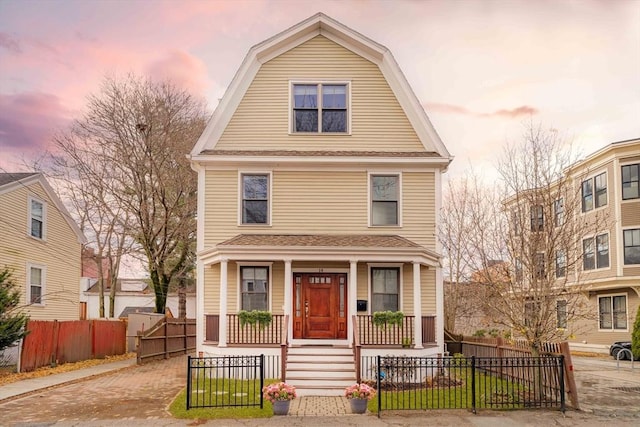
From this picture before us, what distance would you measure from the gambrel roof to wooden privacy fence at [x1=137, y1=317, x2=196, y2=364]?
8766 millimetres

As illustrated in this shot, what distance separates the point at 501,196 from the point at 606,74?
7308 mm

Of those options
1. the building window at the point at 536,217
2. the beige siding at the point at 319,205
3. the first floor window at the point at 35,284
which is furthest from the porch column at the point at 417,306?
the first floor window at the point at 35,284

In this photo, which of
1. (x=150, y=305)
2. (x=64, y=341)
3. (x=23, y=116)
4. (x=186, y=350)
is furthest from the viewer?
(x=150, y=305)

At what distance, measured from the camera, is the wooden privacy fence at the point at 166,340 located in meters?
24.0

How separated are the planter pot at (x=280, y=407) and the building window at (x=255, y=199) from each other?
7896 mm

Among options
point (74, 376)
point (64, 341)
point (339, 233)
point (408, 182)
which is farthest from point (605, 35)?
point (64, 341)

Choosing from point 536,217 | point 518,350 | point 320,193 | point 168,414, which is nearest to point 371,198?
point 320,193

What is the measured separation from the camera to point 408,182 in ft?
65.5

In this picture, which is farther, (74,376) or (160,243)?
(160,243)

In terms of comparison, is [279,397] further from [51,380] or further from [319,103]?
[319,103]

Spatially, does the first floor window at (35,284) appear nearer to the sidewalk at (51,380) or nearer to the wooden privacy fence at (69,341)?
the wooden privacy fence at (69,341)

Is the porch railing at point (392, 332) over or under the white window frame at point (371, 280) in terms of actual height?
under

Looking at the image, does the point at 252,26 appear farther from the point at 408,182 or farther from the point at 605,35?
the point at 605,35

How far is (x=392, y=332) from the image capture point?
18.4 m
